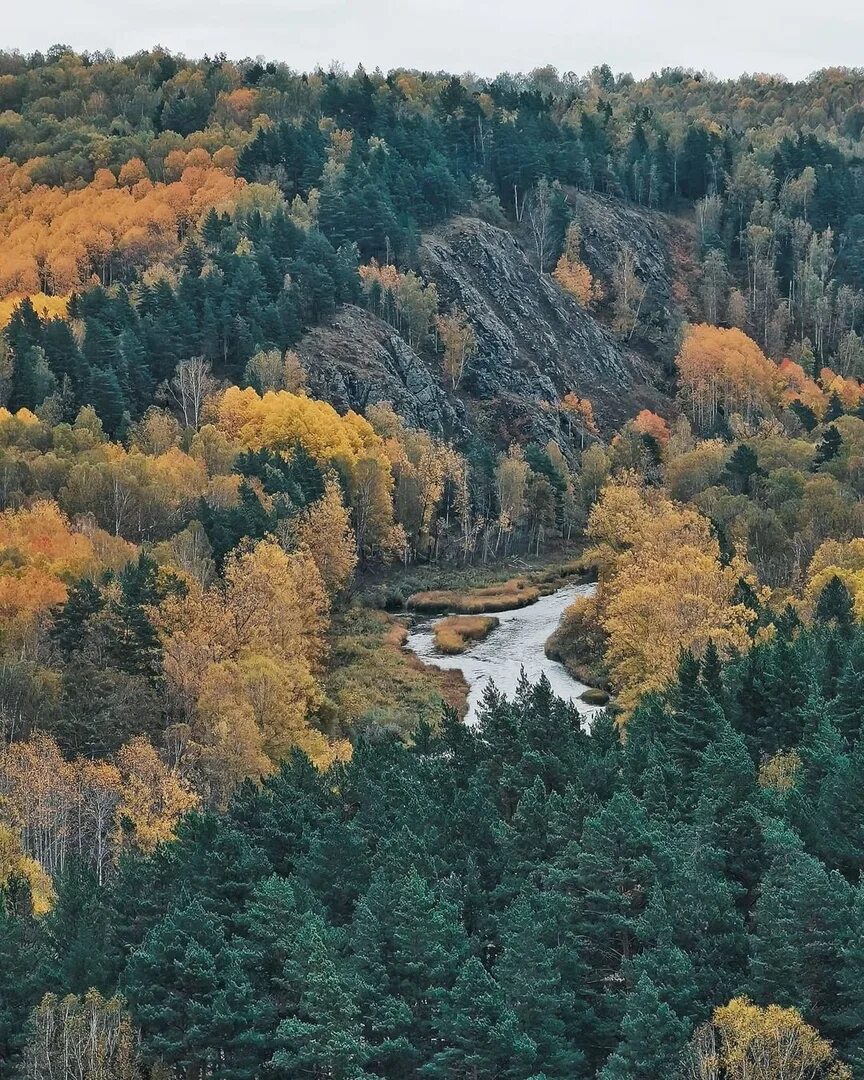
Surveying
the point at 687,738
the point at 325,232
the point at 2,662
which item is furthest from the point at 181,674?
the point at 325,232

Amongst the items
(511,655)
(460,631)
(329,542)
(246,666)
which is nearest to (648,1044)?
(246,666)

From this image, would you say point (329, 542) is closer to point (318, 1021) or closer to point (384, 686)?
point (384, 686)

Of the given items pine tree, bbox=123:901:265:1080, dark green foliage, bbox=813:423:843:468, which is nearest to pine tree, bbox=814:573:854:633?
dark green foliage, bbox=813:423:843:468

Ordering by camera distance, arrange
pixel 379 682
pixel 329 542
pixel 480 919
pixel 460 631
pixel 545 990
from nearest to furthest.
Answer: pixel 545 990
pixel 480 919
pixel 379 682
pixel 329 542
pixel 460 631

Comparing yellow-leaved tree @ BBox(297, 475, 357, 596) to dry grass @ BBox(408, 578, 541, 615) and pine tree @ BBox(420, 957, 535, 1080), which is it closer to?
dry grass @ BBox(408, 578, 541, 615)

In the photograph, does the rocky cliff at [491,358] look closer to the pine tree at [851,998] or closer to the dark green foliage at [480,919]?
the dark green foliage at [480,919]

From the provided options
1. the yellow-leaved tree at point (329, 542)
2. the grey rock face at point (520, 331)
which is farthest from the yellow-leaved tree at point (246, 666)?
the grey rock face at point (520, 331)
